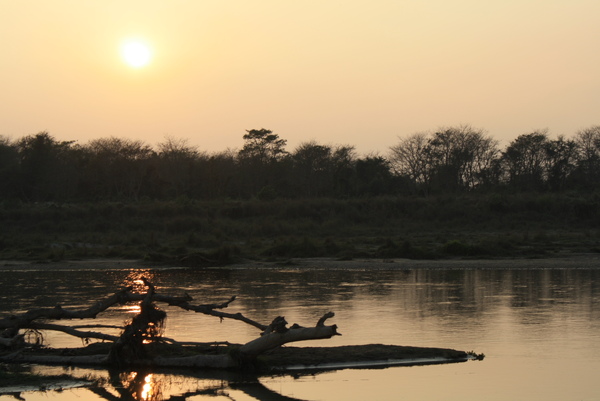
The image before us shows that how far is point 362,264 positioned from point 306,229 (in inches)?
555

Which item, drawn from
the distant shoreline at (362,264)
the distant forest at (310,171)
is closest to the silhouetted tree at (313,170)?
the distant forest at (310,171)

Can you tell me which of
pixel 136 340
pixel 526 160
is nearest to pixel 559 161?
pixel 526 160

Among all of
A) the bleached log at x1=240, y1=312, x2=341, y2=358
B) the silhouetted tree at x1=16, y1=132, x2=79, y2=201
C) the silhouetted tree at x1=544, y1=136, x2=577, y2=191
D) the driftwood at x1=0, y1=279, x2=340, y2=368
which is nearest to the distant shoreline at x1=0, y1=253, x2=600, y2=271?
the driftwood at x1=0, y1=279, x2=340, y2=368

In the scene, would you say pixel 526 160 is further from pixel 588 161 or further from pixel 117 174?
pixel 117 174

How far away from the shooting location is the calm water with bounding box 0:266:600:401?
13.5m

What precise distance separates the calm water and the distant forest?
36781 millimetres

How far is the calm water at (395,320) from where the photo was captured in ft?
44.4

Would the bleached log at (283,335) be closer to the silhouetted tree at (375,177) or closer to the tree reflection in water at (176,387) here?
the tree reflection in water at (176,387)

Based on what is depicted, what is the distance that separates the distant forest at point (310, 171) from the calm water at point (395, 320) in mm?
36781

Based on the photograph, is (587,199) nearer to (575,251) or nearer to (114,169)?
(575,251)

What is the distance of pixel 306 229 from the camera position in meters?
52.9

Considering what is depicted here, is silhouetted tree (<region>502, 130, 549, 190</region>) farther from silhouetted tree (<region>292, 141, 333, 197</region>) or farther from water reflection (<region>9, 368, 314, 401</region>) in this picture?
water reflection (<region>9, 368, 314, 401</region>)

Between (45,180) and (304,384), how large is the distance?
61816mm

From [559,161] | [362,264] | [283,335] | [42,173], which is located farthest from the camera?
[559,161]
